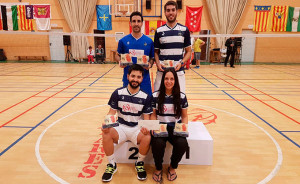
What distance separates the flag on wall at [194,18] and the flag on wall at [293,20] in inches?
239

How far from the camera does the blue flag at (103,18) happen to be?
15578 mm

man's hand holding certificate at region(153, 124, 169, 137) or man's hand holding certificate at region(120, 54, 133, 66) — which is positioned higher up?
man's hand holding certificate at region(120, 54, 133, 66)

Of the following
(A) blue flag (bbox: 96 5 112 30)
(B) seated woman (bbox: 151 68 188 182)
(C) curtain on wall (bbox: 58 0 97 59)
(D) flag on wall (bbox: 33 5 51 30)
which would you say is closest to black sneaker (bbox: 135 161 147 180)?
(B) seated woman (bbox: 151 68 188 182)

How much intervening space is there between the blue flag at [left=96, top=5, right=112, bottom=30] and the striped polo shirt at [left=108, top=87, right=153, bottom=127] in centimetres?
1418

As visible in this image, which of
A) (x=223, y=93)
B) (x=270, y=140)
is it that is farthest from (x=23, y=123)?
(x=223, y=93)

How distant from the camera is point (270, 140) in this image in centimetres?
348

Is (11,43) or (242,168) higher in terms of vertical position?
(11,43)

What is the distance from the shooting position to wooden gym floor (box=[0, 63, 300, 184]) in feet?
8.52

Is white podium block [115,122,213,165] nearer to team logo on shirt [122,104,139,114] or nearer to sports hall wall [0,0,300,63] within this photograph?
team logo on shirt [122,104,139,114]

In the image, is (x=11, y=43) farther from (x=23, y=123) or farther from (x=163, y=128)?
(x=163, y=128)

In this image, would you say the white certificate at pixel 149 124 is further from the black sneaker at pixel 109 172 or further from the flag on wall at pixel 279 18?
the flag on wall at pixel 279 18

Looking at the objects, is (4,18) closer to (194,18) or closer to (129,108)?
(194,18)

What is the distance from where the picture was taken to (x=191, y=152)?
2.83 metres

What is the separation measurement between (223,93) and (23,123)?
5.35 metres
